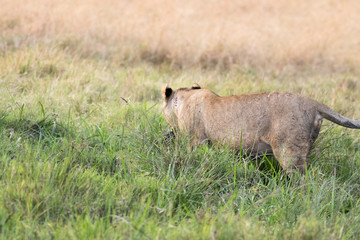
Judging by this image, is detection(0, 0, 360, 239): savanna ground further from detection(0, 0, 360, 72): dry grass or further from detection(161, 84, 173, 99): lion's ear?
detection(161, 84, 173, 99): lion's ear

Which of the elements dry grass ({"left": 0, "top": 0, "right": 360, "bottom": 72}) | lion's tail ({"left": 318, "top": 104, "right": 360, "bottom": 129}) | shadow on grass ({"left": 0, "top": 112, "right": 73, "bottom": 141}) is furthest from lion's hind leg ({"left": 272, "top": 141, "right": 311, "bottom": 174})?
dry grass ({"left": 0, "top": 0, "right": 360, "bottom": 72})

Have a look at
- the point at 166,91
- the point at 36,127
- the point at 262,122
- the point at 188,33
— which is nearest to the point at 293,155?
the point at 262,122

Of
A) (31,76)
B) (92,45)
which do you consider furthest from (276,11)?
(31,76)

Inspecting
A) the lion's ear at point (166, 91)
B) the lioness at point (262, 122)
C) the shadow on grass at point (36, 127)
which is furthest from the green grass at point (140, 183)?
the lion's ear at point (166, 91)

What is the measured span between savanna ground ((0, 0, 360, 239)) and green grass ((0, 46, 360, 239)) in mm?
13

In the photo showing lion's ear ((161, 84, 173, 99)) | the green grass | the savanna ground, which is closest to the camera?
the green grass

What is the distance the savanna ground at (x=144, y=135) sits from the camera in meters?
2.80

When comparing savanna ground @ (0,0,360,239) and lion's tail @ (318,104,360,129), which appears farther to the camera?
lion's tail @ (318,104,360,129)

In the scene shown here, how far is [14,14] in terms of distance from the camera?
9.07 m

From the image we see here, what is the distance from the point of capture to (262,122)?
3842 mm

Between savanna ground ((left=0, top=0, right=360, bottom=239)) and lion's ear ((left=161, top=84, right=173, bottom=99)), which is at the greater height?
lion's ear ((left=161, top=84, right=173, bottom=99))

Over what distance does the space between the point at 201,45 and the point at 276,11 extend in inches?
246

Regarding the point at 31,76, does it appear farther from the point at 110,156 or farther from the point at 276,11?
the point at 276,11

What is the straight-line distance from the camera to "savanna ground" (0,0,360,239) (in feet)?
9.19
